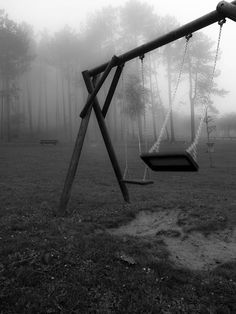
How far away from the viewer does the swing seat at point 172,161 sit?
5356 millimetres

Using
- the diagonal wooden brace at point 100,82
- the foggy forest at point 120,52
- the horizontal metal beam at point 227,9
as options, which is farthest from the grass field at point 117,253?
the foggy forest at point 120,52

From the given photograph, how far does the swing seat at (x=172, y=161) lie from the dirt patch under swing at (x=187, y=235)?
146 centimetres

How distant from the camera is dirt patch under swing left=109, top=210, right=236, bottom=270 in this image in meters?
5.54

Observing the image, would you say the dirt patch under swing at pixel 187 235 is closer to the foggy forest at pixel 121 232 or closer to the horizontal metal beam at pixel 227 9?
the foggy forest at pixel 121 232

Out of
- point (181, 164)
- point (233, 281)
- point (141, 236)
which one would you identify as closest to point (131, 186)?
point (141, 236)

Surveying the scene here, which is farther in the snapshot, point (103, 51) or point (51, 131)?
point (51, 131)

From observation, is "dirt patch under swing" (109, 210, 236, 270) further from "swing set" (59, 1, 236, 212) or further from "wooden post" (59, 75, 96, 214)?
"wooden post" (59, 75, 96, 214)

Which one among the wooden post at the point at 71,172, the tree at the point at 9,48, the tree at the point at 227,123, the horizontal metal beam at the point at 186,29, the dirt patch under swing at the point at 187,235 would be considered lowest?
the dirt patch under swing at the point at 187,235

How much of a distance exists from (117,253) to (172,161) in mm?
1792

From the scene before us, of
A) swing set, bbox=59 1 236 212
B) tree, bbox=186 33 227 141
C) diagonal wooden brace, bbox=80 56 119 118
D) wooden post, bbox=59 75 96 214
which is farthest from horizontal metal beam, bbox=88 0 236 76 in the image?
tree, bbox=186 33 227 141

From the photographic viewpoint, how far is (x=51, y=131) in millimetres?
49656

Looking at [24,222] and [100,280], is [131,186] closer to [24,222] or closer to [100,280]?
[24,222]

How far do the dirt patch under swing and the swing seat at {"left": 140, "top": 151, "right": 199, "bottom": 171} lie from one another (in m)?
1.46

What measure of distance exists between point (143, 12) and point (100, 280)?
122 ft
